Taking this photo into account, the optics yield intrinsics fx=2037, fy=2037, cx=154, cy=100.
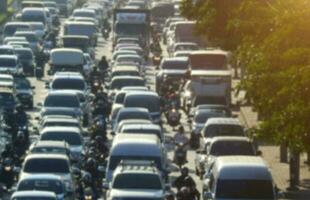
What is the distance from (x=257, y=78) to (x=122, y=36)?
1976 inches

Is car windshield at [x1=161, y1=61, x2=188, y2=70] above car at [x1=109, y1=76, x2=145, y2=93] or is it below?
below

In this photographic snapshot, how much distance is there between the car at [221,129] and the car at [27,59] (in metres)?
29.1

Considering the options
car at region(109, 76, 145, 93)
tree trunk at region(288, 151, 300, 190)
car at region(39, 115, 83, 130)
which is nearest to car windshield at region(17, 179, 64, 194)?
tree trunk at region(288, 151, 300, 190)

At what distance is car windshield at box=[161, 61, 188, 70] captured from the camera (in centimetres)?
9006

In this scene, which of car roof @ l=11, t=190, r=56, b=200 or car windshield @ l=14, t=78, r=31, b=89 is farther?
car windshield @ l=14, t=78, r=31, b=89

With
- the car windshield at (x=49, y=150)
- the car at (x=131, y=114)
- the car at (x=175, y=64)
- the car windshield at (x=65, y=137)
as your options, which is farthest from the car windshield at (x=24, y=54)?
the car windshield at (x=49, y=150)

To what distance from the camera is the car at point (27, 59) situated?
304 feet

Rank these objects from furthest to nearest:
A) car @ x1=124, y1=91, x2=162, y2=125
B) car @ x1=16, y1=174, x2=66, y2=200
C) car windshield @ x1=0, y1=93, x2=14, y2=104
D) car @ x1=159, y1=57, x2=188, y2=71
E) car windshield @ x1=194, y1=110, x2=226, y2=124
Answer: car @ x1=159, y1=57, x2=188, y2=71 → car windshield @ x1=0, y1=93, x2=14, y2=104 → car @ x1=124, y1=91, x2=162, y2=125 → car windshield @ x1=194, y1=110, x2=226, y2=124 → car @ x1=16, y1=174, x2=66, y2=200

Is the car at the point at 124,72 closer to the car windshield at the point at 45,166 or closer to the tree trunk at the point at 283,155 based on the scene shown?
the tree trunk at the point at 283,155

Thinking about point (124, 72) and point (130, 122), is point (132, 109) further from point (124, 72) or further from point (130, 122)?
point (124, 72)

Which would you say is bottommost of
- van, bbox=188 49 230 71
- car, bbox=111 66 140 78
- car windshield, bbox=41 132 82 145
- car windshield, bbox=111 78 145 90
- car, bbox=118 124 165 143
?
car, bbox=111 66 140 78

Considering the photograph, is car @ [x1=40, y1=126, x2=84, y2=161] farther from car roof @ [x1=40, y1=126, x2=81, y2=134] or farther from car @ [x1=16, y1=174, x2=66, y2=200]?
car @ [x1=16, y1=174, x2=66, y2=200]

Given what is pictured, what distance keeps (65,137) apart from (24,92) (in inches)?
750

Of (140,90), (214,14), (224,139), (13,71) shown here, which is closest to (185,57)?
(214,14)
